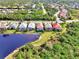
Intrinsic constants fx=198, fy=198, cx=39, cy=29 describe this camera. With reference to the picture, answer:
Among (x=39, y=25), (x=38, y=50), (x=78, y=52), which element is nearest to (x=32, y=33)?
(x=39, y=25)

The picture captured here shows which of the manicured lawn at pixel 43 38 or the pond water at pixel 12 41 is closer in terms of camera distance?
the pond water at pixel 12 41

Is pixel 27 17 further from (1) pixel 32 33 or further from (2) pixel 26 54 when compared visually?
(2) pixel 26 54

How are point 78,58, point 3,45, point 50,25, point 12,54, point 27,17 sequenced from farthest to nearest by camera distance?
point 27,17, point 50,25, point 3,45, point 12,54, point 78,58

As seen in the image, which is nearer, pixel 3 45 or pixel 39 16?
pixel 3 45

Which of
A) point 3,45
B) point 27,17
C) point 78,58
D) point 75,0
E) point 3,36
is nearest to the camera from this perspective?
point 78,58

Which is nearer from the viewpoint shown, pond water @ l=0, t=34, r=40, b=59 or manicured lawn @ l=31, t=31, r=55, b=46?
pond water @ l=0, t=34, r=40, b=59

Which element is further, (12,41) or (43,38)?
(43,38)

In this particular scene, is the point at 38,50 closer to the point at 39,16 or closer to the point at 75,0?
the point at 39,16
